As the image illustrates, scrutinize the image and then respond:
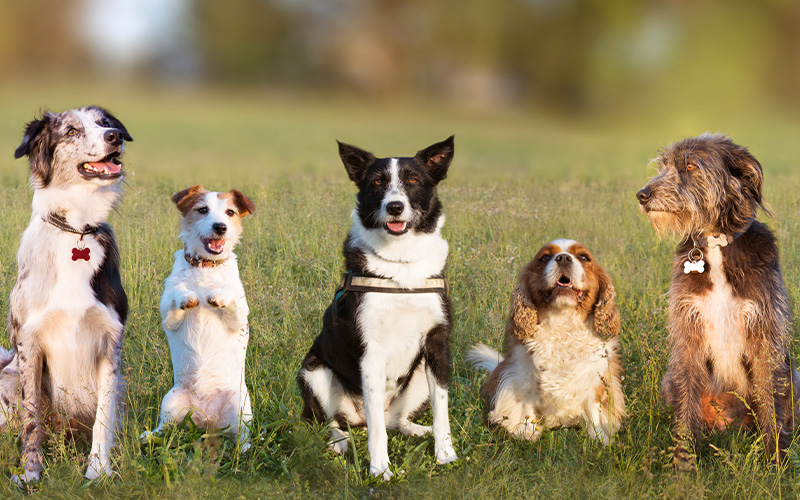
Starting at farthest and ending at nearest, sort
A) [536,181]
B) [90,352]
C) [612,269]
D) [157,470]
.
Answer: [536,181], [612,269], [90,352], [157,470]

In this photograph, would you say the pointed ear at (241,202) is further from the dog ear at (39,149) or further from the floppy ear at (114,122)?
the dog ear at (39,149)

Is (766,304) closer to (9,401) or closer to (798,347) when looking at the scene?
(798,347)

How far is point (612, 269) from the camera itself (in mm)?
7508

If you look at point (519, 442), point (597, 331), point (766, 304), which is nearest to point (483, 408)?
point (519, 442)

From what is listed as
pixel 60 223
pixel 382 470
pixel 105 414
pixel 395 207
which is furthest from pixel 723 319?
pixel 60 223

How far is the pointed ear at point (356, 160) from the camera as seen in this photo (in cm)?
463

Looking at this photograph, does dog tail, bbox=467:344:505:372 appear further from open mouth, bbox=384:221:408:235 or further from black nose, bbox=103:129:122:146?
black nose, bbox=103:129:122:146

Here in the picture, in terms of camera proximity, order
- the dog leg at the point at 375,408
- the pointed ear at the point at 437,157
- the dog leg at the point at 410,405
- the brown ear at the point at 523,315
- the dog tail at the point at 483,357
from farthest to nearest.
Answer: the dog tail at the point at 483,357 → the brown ear at the point at 523,315 → the dog leg at the point at 410,405 → the pointed ear at the point at 437,157 → the dog leg at the point at 375,408

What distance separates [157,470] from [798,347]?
496cm

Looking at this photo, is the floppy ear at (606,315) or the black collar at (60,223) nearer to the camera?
the black collar at (60,223)

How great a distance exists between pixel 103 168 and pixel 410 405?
2.49 m

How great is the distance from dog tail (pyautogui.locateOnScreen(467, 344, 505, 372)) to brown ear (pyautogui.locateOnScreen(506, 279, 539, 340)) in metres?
0.66

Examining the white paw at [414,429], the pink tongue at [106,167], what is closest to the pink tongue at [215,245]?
the pink tongue at [106,167]

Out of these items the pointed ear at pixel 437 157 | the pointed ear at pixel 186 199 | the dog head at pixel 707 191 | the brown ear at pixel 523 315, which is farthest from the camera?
the brown ear at pixel 523 315
